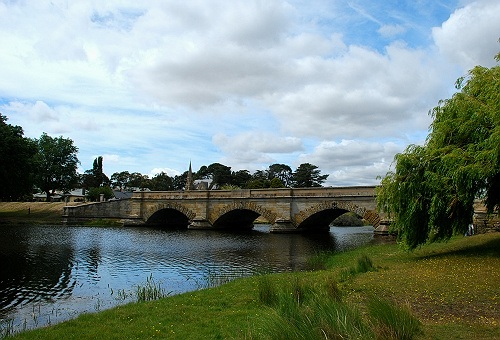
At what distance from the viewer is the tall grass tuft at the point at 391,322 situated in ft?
15.9

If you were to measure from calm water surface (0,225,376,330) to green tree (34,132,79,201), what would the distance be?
130 ft

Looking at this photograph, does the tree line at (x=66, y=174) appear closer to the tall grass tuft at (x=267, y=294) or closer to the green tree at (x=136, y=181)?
the green tree at (x=136, y=181)

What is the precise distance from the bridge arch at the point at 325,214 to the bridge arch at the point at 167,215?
12.9 m

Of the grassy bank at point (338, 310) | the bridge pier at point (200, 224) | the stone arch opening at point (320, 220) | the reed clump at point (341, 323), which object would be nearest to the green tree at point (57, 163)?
the bridge pier at point (200, 224)

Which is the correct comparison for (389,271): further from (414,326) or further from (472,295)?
(414,326)

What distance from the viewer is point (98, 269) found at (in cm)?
1684

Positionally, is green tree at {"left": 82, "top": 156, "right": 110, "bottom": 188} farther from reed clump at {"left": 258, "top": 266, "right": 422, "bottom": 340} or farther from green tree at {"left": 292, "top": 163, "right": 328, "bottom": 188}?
reed clump at {"left": 258, "top": 266, "right": 422, "bottom": 340}

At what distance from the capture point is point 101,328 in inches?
290

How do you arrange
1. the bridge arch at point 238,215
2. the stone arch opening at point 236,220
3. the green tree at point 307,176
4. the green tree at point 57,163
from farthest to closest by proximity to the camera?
the green tree at point 307,176, the green tree at point 57,163, the stone arch opening at point 236,220, the bridge arch at point 238,215

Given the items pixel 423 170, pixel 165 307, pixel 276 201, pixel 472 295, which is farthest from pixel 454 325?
pixel 276 201

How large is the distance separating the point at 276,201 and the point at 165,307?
2923 cm

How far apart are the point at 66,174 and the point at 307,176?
159 feet

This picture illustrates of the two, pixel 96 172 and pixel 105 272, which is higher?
pixel 96 172

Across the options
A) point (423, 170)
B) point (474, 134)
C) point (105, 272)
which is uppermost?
point (474, 134)
